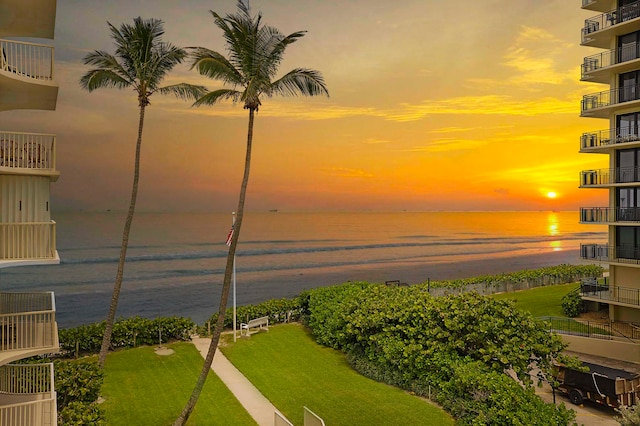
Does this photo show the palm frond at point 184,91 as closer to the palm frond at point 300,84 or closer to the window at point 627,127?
the palm frond at point 300,84

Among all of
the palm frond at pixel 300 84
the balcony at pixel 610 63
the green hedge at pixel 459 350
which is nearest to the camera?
the green hedge at pixel 459 350

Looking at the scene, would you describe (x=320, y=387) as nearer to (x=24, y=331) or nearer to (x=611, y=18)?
(x=24, y=331)

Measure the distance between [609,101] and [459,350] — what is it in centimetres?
1999

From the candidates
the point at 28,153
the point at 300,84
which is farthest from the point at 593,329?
the point at 28,153

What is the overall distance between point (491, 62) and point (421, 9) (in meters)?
10.4

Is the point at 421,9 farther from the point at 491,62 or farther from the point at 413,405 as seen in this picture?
the point at 413,405

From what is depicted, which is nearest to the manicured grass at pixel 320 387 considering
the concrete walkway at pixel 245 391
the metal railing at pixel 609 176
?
the concrete walkway at pixel 245 391

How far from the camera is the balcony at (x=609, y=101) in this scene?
27.1 metres

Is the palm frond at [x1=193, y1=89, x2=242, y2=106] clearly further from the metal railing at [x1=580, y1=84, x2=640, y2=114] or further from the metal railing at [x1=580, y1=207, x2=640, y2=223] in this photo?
the metal railing at [x1=580, y1=207, x2=640, y2=223]

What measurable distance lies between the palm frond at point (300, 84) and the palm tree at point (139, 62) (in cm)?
432

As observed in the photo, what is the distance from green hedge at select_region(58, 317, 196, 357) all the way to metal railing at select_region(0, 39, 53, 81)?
14514mm

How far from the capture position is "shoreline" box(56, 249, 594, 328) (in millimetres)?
41688

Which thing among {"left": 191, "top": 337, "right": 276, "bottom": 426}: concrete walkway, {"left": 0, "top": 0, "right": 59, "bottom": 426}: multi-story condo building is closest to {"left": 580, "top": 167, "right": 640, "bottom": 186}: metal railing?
{"left": 191, "top": 337, "right": 276, "bottom": 426}: concrete walkway

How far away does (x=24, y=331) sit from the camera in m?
11.7
